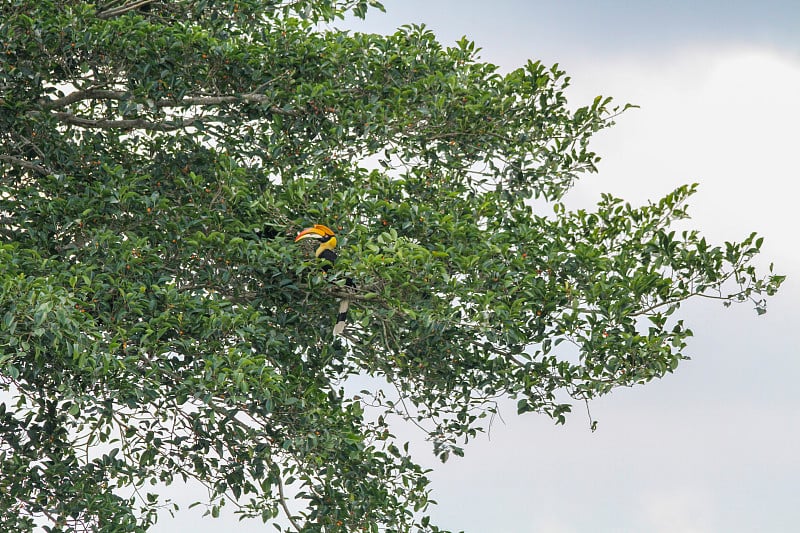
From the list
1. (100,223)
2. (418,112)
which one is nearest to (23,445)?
(100,223)

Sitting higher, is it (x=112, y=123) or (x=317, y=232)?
(x=112, y=123)

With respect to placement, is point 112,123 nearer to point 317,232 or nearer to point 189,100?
point 189,100

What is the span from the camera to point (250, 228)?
8211mm

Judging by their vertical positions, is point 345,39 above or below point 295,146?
above

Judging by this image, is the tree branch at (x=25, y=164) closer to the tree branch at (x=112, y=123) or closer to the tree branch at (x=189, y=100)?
the tree branch at (x=189, y=100)

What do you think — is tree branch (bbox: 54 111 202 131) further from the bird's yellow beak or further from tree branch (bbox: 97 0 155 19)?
the bird's yellow beak

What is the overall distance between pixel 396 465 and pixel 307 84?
3.56m

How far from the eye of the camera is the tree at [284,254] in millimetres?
7746

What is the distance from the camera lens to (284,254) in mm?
7945

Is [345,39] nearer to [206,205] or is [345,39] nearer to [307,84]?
[307,84]

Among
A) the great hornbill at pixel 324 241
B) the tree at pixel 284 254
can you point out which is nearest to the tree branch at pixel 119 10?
the tree at pixel 284 254

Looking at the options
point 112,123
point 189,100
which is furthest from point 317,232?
point 112,123

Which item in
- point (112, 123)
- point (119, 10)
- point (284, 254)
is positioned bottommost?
point (284, 254)

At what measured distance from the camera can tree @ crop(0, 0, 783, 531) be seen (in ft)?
25.4
